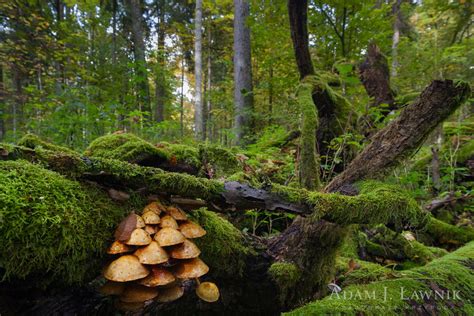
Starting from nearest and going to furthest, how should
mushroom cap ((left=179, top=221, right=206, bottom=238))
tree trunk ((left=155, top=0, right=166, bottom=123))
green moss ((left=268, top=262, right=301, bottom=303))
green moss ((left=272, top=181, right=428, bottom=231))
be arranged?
mushroom cap ((left=179, top=221, right=206, bottom=238)), green moss ((left=272, top=181, right=428, bottom=231)), green moss ((left=268, top=262, right=301, bottom=303)), tree trunk ((left=155, top=0, right=166, bottom=123))

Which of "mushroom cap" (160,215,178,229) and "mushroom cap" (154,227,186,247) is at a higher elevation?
"mushroom cap" (160,215,178,229)

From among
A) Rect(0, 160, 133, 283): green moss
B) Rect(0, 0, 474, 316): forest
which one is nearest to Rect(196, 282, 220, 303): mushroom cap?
Rect(0, 0, 474, 316): forest

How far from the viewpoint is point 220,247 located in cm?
172

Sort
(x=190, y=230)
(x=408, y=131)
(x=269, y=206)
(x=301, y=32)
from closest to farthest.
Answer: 1. (x=190, y=230)
2. (x=269, y=206)
3. (x=408, y=131)
4. (x=301, y=32)

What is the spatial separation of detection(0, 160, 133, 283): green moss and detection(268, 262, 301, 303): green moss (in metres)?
1.19

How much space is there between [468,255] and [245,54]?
813cm

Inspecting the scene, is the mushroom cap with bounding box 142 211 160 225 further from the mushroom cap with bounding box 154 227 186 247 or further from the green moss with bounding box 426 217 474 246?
the green moss with bounding box 426 217 474 246

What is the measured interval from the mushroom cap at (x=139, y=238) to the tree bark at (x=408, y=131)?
174 cm

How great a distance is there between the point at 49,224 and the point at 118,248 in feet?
0.94

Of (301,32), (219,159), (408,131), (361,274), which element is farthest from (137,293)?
(301,32)

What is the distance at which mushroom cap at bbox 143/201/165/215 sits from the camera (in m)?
1.36

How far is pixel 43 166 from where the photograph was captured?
131 cm

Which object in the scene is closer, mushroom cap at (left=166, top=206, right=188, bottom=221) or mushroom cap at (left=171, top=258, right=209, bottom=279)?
mushroom cap at (left=171, top=258, right=209, bottom=279)

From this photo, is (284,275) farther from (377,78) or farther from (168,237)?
(377,78)
